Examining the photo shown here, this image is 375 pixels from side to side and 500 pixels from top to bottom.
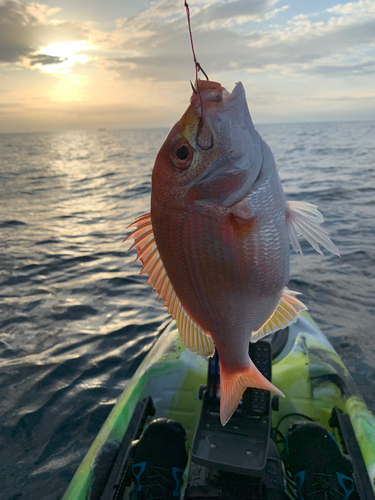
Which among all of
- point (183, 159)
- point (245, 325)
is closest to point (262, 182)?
point (183, 159)

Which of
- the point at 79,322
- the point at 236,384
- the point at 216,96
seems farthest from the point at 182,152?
the point at 79,322

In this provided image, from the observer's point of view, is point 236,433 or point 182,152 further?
point 236,433

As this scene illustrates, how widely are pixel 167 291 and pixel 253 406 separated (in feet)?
5.80

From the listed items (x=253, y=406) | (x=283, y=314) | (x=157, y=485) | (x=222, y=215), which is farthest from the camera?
(x=253, y=406)

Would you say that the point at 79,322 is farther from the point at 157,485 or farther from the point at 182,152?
the point at 182,152

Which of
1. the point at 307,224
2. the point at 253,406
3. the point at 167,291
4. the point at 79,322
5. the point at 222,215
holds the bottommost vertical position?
the point at 79,322

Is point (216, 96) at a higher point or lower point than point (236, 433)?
higher

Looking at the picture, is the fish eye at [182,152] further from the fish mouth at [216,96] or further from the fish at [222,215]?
the fish mouth at [216,96]

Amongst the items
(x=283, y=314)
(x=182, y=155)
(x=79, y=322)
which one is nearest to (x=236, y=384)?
(x=283, y=314)

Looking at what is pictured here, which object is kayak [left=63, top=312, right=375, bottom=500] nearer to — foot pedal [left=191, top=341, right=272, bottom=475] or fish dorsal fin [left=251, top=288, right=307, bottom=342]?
foot pedal [left=191, top=341, right=272, bottom=475]

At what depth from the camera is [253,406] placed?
302 cm

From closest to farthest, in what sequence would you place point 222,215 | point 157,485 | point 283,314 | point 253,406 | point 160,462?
point 222,215, point 283,314, point 157,485, point 160,462, point 253,406

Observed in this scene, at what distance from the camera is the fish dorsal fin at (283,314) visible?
1909mm

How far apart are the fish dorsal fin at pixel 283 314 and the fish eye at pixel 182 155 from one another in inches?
35.4
